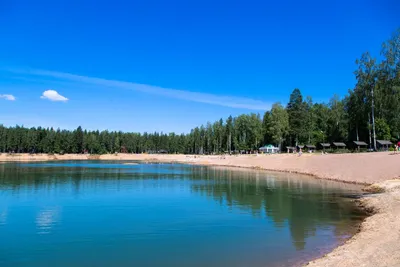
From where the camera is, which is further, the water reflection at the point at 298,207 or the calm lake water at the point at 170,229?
the water reflection at the point at 298,207

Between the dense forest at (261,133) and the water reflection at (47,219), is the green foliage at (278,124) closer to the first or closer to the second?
the dense forest at (261,133)

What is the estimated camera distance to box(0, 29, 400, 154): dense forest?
262 feet

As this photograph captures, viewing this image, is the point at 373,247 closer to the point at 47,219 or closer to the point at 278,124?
the point at 47,219

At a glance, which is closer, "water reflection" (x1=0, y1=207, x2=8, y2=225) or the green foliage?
"water reflection" (x1=0, y1=207, x2=8, y2=225)

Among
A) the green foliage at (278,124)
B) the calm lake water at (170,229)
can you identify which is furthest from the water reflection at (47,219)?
the green foliage at (278,124)

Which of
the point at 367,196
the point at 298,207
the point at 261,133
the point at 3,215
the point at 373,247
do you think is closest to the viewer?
the point at 373,247

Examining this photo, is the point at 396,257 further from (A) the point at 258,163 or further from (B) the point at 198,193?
(A) the point at 258,163

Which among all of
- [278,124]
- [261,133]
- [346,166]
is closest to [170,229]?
A: [346,166]

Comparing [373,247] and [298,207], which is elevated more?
[373,247]

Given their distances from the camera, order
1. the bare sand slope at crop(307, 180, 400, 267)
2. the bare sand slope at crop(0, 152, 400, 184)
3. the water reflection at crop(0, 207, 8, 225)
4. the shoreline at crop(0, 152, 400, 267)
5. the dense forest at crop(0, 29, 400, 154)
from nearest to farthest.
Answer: the bare sand slope at crop(307, 180, 400, 267) < the shoreline at crop(0, 152, 400, 267) < the water reflection at crop(0, 207, 8, 225) < the bare sand slope at crop(0, 152, 400, 184) < the dense forest at crop(0, 29, 400, 154)

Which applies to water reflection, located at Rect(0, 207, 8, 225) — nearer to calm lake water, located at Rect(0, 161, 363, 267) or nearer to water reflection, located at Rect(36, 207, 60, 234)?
calm lake water, located at Rect(0, 161, 363, 267)

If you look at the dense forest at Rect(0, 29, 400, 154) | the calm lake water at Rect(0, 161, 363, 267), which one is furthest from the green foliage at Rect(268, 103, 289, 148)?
the calm lake water at Rect(0, 161, 363, 267)

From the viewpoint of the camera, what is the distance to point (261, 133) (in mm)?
127688

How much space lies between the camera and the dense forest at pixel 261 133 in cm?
7989
